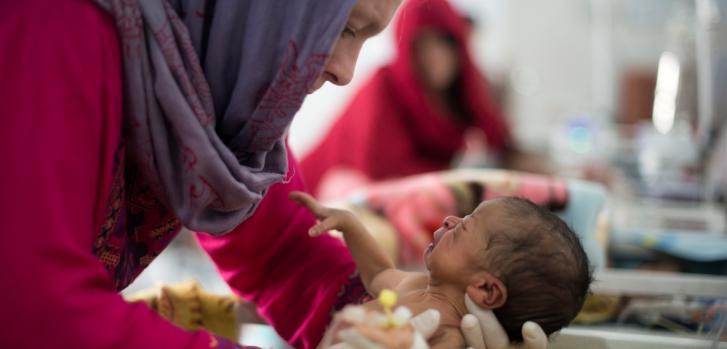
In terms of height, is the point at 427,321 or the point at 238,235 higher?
the point at 427,321

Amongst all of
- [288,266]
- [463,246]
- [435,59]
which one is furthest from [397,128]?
[463,246]

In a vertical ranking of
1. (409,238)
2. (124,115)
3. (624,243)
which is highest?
(124,115)

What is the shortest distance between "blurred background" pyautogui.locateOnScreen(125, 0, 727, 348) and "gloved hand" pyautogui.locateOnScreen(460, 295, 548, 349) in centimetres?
11

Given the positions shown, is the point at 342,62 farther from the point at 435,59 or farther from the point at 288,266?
the point at 435,59

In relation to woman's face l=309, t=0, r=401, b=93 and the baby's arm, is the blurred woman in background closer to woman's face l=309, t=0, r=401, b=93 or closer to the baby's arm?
the baby's arm

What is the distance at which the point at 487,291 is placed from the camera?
863 millimetres

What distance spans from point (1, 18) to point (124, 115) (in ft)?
0.45

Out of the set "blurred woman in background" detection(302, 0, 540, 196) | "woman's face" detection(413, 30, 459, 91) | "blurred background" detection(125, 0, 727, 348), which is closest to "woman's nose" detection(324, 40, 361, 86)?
"blurred background" detection(125, 0, 727, 348)

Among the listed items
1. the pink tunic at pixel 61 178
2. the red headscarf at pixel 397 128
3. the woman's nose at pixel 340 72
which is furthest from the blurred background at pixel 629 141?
the pink tunic at pixel 61 178

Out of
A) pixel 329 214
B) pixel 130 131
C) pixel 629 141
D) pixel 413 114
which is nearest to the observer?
pixel 130 131

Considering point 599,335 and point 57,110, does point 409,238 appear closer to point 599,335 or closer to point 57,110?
point 599,335

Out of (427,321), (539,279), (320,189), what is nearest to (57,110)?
(427,321)

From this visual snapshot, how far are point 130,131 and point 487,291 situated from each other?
42 centimetres

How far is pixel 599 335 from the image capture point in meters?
0.95
